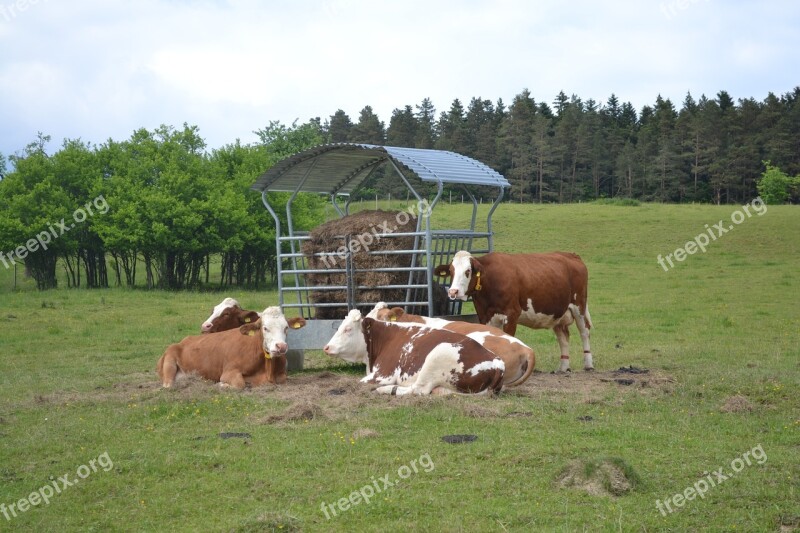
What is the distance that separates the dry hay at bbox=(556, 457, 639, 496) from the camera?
239 inches

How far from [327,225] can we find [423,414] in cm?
521

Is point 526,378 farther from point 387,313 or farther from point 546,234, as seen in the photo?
point 546,234

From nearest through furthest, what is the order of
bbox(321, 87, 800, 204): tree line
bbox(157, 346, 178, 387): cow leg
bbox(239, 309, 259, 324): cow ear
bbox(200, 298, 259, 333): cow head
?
bbox(157, 346, 178, 387): cow leg < bbox(239, 309, 259, 324): cow ear < bbox(200, 298, 259, 333): cow head < bbox(321, 87, 800, 204): tree line

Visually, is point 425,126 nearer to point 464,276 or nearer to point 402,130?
point 402,130

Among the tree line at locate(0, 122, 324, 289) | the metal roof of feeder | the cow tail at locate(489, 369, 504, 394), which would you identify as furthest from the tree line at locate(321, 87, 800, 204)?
the cow tail at locate(489, 369, 504, 394)

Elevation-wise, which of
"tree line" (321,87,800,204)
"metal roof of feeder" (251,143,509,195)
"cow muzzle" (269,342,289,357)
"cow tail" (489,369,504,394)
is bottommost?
"cow tail" (489,369,504,394)

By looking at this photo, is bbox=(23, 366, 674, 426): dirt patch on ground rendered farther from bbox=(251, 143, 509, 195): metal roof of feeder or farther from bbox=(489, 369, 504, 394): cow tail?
bbox=(251, 143, 509, 195): metal roof of feeder

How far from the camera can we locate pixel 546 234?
153ft

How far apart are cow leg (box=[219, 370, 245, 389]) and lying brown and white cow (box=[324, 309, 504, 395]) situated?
3.77 feet

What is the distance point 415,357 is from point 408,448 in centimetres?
290

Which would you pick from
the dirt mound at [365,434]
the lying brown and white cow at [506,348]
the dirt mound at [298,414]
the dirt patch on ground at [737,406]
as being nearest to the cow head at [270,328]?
the lying brown and white cow at [506,348]

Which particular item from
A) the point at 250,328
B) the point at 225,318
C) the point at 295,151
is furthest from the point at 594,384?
the point at 295,151

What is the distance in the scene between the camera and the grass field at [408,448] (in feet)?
18.9

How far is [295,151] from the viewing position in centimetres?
5809
